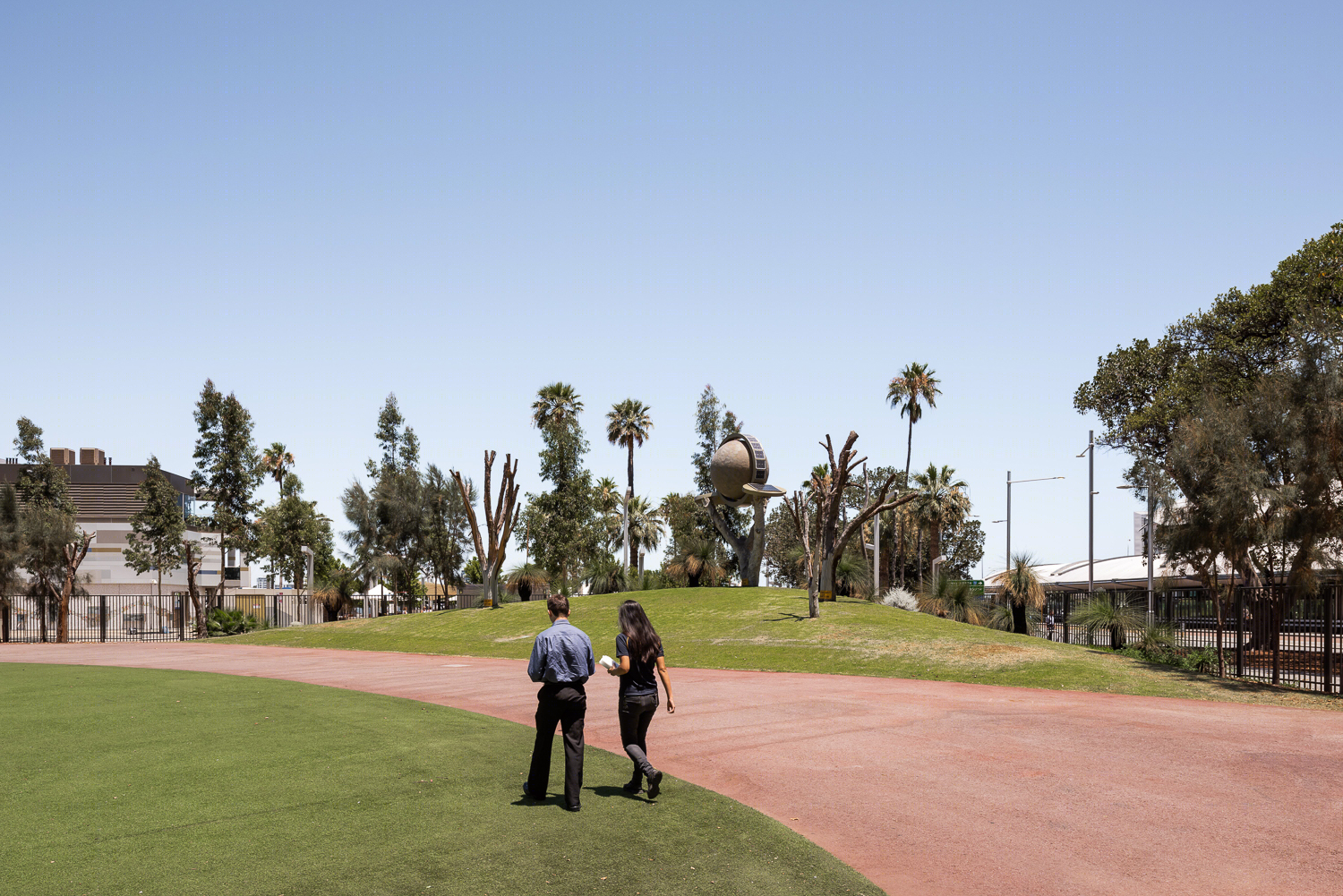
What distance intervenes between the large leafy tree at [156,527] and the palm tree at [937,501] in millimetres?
46771

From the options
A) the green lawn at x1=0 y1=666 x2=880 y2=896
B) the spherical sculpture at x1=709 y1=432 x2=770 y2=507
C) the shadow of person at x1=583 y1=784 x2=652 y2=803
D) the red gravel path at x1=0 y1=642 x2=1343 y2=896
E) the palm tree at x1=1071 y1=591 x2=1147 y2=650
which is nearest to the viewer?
the green lawn at x1=0 y1=666 x2=880 y2=896

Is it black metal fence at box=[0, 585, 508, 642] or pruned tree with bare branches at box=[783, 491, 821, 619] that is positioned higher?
pruned tree with bare branches at box=[783, 491, 821, 619]

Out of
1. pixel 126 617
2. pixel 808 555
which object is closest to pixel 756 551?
pixel 808 555

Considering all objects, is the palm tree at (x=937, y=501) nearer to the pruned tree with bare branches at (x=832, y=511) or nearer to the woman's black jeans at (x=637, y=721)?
the pruned tree with bare branches at (x=832, y=511)

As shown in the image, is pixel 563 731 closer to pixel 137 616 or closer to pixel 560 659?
pixel 560 659

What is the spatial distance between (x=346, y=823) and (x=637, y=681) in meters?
2.68

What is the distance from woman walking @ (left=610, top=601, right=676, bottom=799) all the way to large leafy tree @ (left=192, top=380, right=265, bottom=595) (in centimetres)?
4443

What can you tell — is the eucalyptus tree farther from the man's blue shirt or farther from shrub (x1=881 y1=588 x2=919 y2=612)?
the man's blue shirt

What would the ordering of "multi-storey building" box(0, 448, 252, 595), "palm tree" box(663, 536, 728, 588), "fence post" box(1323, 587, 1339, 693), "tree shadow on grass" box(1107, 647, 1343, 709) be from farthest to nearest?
"multi-storey building" box(0, 448, 252, 595) → "palm tree" box(663, 536, 728, 588) → "tree shadow on grass" box(1107, 647, 1343, 709) → "fence post" box(1323, 587, 1339, 693)

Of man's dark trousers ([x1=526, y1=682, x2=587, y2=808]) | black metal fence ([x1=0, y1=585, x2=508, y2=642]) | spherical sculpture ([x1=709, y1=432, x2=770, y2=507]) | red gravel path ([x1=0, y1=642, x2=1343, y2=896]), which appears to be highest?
spherical sculpture ([x1=709, y1=432, x2=770, y2=507])

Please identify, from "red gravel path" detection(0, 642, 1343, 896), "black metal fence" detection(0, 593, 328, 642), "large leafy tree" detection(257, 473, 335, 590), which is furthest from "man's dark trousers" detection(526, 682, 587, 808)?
"large leafy tree" detection(257, 473, 335, 590)

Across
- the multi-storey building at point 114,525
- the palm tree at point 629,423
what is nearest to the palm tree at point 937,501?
the palm tree at point 629,423

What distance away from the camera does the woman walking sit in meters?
8.73

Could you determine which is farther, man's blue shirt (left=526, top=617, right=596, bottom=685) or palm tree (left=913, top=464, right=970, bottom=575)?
palm tree (left=913, top=464, right=970, bottom=575)
